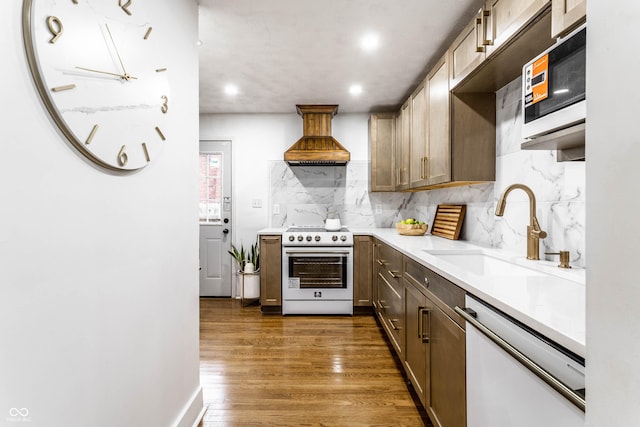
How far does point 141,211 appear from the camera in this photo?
127 cm

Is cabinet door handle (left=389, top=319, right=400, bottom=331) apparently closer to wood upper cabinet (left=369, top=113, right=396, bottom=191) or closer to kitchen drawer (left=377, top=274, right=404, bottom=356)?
kitchen drawer (left=377, top=274, right=404, bottom=356)

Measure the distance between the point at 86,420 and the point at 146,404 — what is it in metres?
0.36

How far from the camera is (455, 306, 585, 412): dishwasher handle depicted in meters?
0.71

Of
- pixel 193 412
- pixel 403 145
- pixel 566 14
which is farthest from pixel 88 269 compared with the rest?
pixel 403 145

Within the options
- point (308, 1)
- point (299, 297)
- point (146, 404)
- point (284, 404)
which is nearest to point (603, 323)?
point (146, 404)

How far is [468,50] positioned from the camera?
1.93 metres

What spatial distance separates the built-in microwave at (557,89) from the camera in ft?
3.38

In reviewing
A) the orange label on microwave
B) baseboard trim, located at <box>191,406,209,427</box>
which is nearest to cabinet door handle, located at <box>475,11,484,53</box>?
the orange label on microwave

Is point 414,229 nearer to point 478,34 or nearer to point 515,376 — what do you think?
point 478,34

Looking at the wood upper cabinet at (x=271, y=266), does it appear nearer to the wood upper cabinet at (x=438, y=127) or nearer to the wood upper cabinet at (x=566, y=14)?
the wood upper cabinet at (x=438, y=127)

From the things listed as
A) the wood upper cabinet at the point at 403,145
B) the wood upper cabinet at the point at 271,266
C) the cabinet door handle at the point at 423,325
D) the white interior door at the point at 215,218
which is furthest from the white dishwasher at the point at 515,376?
the white interior door at the point at 215,218

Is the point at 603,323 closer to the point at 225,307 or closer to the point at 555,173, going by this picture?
the point at 555,173

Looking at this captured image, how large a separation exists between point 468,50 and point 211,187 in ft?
10.8

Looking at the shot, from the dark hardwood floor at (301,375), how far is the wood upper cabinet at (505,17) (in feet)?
6.79
